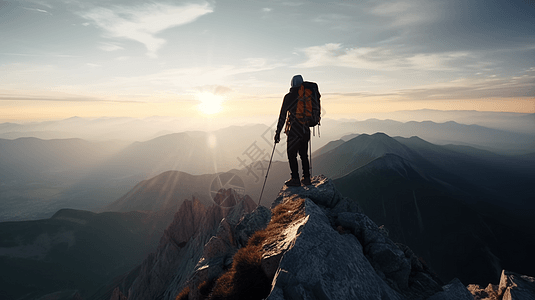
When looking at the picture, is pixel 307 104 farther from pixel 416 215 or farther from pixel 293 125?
pixel 416 215

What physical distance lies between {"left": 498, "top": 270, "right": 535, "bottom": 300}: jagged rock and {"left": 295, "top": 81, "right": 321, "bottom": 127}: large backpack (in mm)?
10027

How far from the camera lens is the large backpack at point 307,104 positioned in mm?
10919

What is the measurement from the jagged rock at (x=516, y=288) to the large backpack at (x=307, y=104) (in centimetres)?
1003

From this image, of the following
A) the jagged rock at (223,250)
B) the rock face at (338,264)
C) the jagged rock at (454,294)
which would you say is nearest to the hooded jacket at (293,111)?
the rock face at (338,264)

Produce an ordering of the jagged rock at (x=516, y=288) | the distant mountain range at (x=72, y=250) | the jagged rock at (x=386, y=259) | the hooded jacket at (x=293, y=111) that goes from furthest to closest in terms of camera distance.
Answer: the distant mountain range at (x=72, y=250) → the hooded jacket at (x=293, y=111) → the jagged rock at (x=516, y=288) → the jagged rock at (x=386, y=259)

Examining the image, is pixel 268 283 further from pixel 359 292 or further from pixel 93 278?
pixel 93 278

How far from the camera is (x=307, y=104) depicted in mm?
11047

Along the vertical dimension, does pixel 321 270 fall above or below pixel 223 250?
above

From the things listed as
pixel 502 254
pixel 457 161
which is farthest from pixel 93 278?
pixel 457 161

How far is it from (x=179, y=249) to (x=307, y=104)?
56.3 meters

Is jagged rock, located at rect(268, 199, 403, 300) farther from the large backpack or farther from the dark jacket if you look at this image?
the large backpack

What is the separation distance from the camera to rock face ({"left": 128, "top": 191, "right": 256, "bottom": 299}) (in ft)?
137

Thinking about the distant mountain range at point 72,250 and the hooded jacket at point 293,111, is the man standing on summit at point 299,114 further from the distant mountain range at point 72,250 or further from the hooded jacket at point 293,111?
the distant mountain range at point 72,250

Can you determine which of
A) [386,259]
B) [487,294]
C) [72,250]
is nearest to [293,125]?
[386,259]
